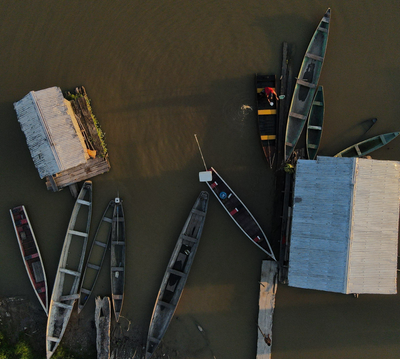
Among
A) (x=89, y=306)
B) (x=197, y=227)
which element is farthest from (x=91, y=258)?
(x=197, y=227)

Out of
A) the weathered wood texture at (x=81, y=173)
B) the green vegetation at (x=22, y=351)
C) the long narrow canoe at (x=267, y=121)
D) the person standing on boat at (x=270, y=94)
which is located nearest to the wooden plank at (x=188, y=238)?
the weathered wood texture at (x=81, y=173)

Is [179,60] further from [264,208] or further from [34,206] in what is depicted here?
[34,206]

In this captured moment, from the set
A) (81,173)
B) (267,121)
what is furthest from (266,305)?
(81,173)

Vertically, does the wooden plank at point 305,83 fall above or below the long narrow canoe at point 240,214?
above

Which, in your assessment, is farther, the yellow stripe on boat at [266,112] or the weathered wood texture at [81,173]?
the yellow stripe on boat at [266,112]

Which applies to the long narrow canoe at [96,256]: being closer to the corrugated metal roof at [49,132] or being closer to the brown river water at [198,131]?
the brown river water at [198,131]
